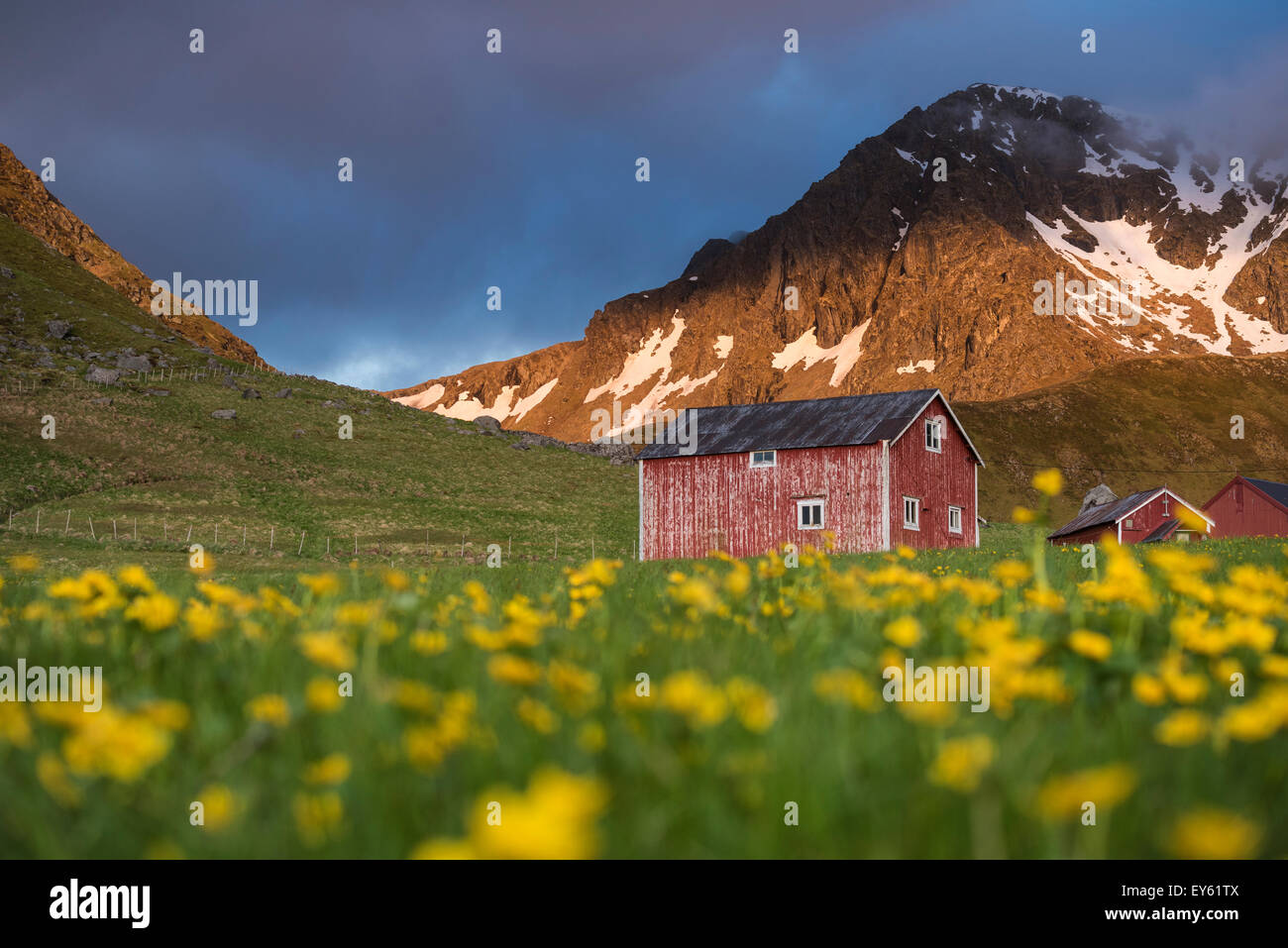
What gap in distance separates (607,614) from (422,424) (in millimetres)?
73540

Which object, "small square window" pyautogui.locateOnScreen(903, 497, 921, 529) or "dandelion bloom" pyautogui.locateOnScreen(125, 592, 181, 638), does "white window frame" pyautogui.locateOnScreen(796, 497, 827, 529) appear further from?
"dandelion bloom" pyautogui.locateOnScreen(125, 592, 181, 638)

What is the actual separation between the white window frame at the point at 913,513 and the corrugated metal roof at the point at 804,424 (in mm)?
3183

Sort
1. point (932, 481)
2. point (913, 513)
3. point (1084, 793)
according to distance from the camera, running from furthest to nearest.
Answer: point (932, 481) < point (913, 513) < point (1084, 793)

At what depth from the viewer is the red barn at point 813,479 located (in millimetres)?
40062

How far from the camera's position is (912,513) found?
136ft

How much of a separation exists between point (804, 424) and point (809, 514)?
14.6ft

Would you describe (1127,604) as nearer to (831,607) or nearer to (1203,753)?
(831,607)

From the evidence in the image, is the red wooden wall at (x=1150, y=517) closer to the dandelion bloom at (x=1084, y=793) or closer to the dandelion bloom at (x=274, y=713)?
the dandelion bloom at (x=1084, y=793)

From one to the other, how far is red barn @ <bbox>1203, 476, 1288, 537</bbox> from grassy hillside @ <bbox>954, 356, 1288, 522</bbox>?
5734 cm

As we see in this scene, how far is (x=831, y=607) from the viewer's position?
498cm

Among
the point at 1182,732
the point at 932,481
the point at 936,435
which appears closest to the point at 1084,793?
the point at 1182,732

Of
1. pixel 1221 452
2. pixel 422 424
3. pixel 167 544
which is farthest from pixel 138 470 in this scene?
pixel 1221 452

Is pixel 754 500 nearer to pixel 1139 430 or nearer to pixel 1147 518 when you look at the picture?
pixel 1147 518
